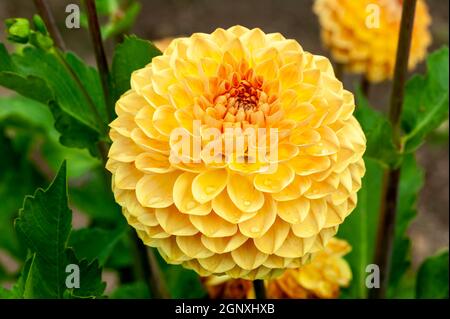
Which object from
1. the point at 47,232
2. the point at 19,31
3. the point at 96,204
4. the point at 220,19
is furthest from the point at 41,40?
the point at 220,19

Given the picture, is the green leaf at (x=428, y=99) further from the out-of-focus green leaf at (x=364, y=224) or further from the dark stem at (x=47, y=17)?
the dark stem at (x=47, y=17)

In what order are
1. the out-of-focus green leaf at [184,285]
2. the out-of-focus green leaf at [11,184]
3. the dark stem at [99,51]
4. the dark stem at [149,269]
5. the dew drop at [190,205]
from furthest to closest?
the out-of-focus green leaf at [11,184]
the out-of-focus green leaf at [184,285]
the dark stem at [149,269]
the dark stem at [99,51]
the dew drop at [190,205]

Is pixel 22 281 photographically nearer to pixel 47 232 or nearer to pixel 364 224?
pixel 47 232

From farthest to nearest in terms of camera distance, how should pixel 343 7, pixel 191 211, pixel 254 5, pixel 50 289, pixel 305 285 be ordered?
pixel 254 5
pixel 343 7
pixel 305 285
pixel 50 289
pixel 191 211

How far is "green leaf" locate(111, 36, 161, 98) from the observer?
2.56 feet

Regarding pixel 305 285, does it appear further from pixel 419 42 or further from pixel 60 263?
pixel 419 42

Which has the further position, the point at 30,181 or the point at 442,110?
the point at 30,181

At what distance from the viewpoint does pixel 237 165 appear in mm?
654

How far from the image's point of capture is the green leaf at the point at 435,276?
1.04 m

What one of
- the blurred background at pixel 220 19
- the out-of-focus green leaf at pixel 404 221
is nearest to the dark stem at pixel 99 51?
the out-of-focus green leaf at pixel 404 221

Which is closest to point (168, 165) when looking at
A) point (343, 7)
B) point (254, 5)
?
point (343, 7)

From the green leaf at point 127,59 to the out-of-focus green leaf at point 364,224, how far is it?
0.44 metres
